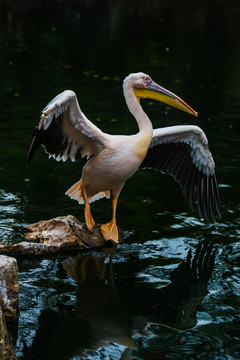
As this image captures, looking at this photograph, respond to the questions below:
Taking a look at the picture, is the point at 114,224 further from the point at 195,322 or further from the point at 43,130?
the point at 195,322

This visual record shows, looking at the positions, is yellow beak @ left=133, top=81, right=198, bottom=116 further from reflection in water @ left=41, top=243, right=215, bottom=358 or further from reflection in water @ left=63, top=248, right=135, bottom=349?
reflection in water @ left=63, top=248, right=135, bottom=349

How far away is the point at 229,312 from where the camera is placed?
463 centimetres

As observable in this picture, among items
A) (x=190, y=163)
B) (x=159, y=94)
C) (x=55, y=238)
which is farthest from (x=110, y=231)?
(x=159, y=94)

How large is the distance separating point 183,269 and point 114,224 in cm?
76

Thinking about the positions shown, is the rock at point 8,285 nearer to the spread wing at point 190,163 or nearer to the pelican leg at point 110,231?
the pelican leg at point 110,231

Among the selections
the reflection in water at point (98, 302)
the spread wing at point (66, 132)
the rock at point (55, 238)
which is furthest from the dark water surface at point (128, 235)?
the spread wing at point (66, 132)

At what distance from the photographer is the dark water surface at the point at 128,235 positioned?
14.0 feet

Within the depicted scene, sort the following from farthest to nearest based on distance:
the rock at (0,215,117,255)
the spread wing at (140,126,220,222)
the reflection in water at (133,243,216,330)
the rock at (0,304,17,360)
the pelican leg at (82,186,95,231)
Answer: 1. the spread wing at (140,126,220,222)
2. the pelican leg at (82,186,95,231)
3. the rock at (0,215,117,255)
4. the reflection in water at (133,243,216,330)
5. the rock at (0,304,17,360)

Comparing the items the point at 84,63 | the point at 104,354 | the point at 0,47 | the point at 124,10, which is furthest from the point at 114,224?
the point at 124,10

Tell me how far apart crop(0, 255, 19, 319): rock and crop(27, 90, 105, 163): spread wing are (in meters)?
1.34

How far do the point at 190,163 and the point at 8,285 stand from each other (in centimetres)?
265

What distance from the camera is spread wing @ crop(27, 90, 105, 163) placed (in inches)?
200

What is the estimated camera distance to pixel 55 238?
5.45 metres

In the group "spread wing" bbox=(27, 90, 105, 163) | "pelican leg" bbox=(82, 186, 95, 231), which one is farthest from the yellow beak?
"pelican leg" bbox=(82, 186, 95, 231)
